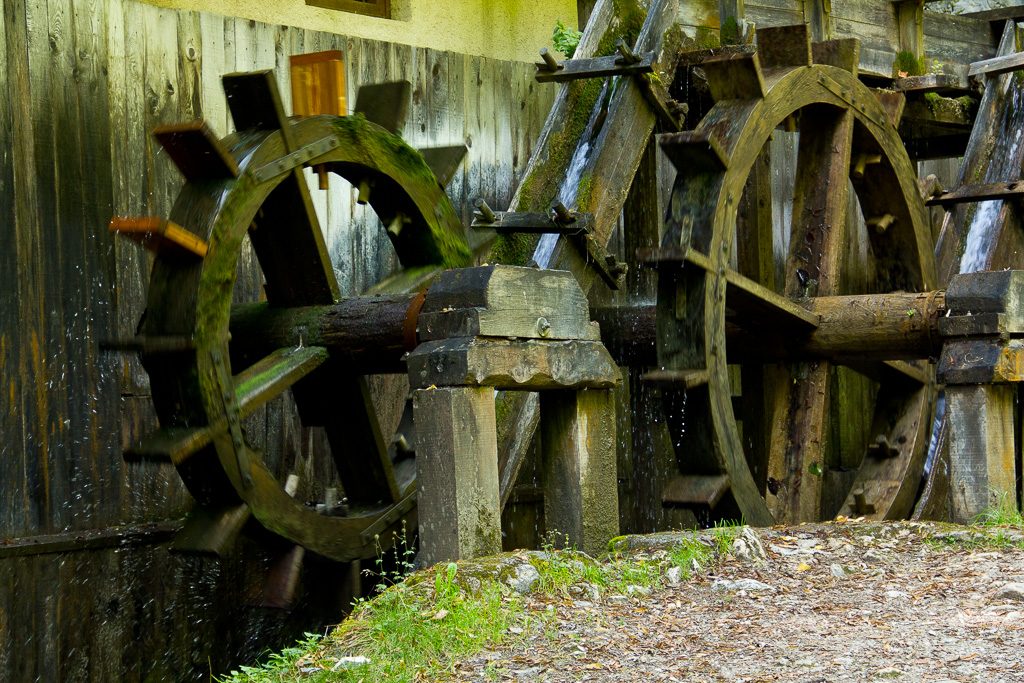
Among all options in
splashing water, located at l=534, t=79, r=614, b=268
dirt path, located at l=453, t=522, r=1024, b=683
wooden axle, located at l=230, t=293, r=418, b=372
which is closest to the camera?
dirt path, located at l=453, t=522, r=1024, b=683

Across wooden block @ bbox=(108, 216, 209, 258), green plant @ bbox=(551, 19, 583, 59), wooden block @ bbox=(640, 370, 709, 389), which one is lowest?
wooden block @ bbox=(640, 370, 709, 389)

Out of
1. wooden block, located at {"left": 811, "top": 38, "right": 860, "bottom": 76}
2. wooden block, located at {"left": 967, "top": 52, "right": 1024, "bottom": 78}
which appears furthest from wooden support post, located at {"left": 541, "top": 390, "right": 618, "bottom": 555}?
wooden block, located at {"left": 967, "top": 52, "right": 1024, "bottom": 78}

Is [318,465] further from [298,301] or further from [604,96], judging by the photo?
[604,96]

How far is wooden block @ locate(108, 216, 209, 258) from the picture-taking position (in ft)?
17.6

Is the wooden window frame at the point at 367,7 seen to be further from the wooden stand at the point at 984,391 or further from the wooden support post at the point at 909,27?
the wooden stand at the point at 984,391

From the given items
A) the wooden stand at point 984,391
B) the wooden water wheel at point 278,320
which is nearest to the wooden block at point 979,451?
the wooden stand at point 984,391

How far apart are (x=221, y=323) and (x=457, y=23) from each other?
124 inches

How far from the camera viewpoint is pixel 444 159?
703cm

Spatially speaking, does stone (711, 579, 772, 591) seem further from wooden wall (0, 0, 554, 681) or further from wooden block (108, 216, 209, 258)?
wooden block (108, 216, 209, 258)

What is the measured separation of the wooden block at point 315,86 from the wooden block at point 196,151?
59 cm

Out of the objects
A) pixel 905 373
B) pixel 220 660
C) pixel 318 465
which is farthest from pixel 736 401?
pixel 220 660

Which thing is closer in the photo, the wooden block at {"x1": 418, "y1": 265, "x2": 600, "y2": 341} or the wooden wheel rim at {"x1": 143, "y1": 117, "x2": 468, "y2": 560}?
the wooden block at {"x1": 418, "y1": 265, "x2": 600, "y2": 341}

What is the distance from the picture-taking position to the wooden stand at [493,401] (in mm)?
4488

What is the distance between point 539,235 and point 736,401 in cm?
219
